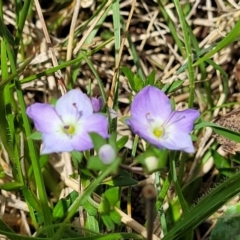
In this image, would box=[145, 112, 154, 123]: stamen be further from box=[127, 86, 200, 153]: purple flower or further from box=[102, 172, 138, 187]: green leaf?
box=[102, 172, 138, 187]: green leaf

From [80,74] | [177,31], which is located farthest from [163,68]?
[80,74]

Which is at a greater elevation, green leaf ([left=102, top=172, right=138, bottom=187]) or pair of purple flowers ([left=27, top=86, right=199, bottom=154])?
pair of purple flowers ([left=27, top=86, right=199, bottom=154])

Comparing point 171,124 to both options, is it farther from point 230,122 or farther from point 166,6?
point 166,6

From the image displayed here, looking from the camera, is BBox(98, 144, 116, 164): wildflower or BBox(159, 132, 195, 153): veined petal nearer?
BBox(98, 144, 116, 164): wildflower

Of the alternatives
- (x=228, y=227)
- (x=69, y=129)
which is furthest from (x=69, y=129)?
(x=228, y=227)

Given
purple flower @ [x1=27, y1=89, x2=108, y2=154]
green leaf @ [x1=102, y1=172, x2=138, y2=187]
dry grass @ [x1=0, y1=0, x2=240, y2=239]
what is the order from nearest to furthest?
purple flower @ [x1=27, y1=89, x2=108, y2=154]
green leaf @ [x1=102, y1=172, x2=138, y2=187]
dry grass @ [x1=0, y1=0, x2=240, y2=239]

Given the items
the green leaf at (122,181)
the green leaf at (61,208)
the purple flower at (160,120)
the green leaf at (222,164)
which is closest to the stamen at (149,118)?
the purple flower at (160,120)

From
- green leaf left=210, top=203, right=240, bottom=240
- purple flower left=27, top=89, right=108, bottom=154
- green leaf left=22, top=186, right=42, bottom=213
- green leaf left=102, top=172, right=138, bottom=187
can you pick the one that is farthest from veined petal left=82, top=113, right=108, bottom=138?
green leaf left=210, top=203, right=240, bottom=240
